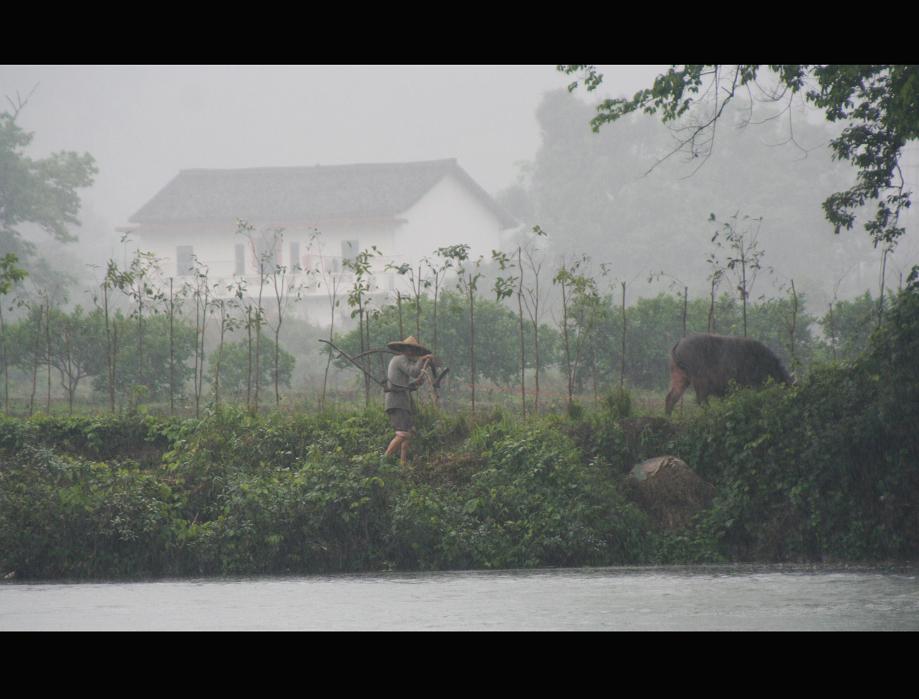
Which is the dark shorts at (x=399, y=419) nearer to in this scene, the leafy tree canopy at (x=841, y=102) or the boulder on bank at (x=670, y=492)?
the boulder on bank at (x=670, y=492)

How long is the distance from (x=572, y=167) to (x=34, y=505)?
121ft

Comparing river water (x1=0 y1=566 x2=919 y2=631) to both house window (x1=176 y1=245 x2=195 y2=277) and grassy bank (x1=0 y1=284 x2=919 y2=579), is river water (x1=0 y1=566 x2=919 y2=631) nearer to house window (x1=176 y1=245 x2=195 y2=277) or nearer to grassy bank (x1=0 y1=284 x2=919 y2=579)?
grassy bank (x1=0 y1=284 x2=919 y2=579)

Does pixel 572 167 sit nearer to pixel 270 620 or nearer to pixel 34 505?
pixel 34 505

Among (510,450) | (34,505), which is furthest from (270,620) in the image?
(510,450)

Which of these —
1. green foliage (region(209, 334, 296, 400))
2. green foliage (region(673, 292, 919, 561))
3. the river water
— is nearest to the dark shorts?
the river water

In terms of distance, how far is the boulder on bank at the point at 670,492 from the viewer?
14.6m

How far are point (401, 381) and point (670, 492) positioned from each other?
3503 mm

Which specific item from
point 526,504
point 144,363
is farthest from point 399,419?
point 144,363

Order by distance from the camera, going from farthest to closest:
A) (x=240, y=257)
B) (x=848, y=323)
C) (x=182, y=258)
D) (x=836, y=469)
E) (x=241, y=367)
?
1. (x=182, y=258)
2. (x=240, y=257)
3. (x=241, y=367)
4. (x=848, y=323)
5. (x=836, y=469)

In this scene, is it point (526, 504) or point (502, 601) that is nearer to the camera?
point (502, 601)

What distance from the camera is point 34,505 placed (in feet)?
45.1

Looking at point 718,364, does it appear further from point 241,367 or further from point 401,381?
point 241,367

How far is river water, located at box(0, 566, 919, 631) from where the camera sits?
31.9 feet

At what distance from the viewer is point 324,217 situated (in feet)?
153
